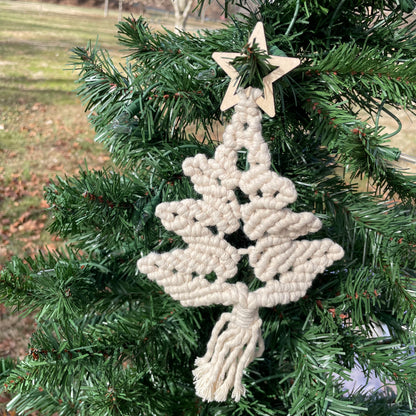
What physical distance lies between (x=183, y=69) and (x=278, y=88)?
0.40 ft

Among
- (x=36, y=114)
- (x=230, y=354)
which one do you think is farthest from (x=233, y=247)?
(x=36, y=114)

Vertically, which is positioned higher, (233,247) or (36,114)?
(233,247)

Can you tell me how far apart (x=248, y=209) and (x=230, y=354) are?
0.16 meters

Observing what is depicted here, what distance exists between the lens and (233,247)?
436 mm

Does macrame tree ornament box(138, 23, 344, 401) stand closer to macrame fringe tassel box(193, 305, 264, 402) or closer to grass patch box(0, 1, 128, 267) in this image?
macrame fringe tassel box(193, 305, 264, 402)

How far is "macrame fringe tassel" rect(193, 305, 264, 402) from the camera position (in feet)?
1.46

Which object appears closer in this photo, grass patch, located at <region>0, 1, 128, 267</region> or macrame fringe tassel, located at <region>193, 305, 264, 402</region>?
macrame fringe tassel, located at <region>193, 305, 264, 402</region>

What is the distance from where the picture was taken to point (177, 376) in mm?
592

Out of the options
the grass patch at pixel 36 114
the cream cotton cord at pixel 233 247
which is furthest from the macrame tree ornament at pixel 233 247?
the grass patch at pixel 36 114

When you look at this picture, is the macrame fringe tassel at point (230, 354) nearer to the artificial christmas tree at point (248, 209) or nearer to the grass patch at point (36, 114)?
the artificial christmas tree at point (248, 209)

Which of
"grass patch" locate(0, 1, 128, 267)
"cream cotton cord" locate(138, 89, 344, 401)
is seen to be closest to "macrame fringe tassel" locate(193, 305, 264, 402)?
"cream cotton cord" locate(138, 89, 344, 401)

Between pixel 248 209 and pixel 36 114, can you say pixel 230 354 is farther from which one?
pixel 36 114

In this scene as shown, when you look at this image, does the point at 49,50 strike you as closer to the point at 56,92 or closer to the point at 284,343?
the point at 56,92

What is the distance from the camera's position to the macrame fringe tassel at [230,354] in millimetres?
446
